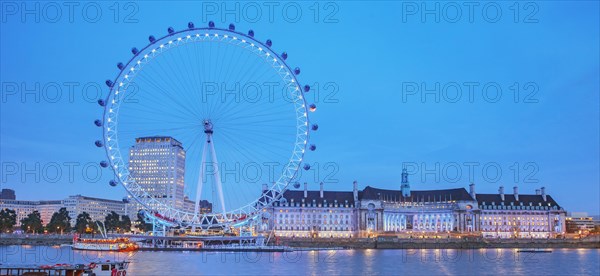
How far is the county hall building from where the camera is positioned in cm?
14362

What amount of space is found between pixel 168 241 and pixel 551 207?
92.3m

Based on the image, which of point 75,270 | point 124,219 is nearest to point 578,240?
point 124,219

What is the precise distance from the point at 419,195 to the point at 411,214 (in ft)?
22.9

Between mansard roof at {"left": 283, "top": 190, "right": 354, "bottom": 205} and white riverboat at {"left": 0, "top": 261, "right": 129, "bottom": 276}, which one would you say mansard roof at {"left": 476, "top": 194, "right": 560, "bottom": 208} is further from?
white riverboat at {"left": 0, "top": 261, "right": 129, "bottom": 276}

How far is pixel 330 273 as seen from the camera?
54.0 metres

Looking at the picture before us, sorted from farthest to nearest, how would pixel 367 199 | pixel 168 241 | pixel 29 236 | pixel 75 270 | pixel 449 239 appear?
pixel 367 199 → pixel 449 239 → pixel 29 236 → pixel 168 241 → pixel 75 270

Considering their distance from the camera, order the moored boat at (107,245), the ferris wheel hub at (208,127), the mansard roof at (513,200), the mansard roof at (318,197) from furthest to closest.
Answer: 1. the mansard roof at (513,200)
2. the mansard roof at (318,197)
3. the moored boat at (107,245)
4. the ferris wheel hub at (208,127)

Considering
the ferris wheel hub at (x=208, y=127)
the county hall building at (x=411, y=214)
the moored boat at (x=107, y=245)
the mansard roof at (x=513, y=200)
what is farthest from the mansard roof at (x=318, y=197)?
the ferris wheel hub at (x=208, y=127)

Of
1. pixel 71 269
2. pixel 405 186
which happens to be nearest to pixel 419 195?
pixel 405 186

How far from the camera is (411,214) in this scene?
15112 cm

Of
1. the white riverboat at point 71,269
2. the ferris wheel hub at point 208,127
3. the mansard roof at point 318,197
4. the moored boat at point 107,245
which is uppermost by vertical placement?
the ferris wheel hub at point 208,127

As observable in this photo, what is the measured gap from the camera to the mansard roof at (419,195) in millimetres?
146400

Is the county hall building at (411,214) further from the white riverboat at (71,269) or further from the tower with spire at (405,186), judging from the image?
the white riverboat at (71,269)

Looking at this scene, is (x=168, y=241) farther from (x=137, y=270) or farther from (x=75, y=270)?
(x=75, y=270)
